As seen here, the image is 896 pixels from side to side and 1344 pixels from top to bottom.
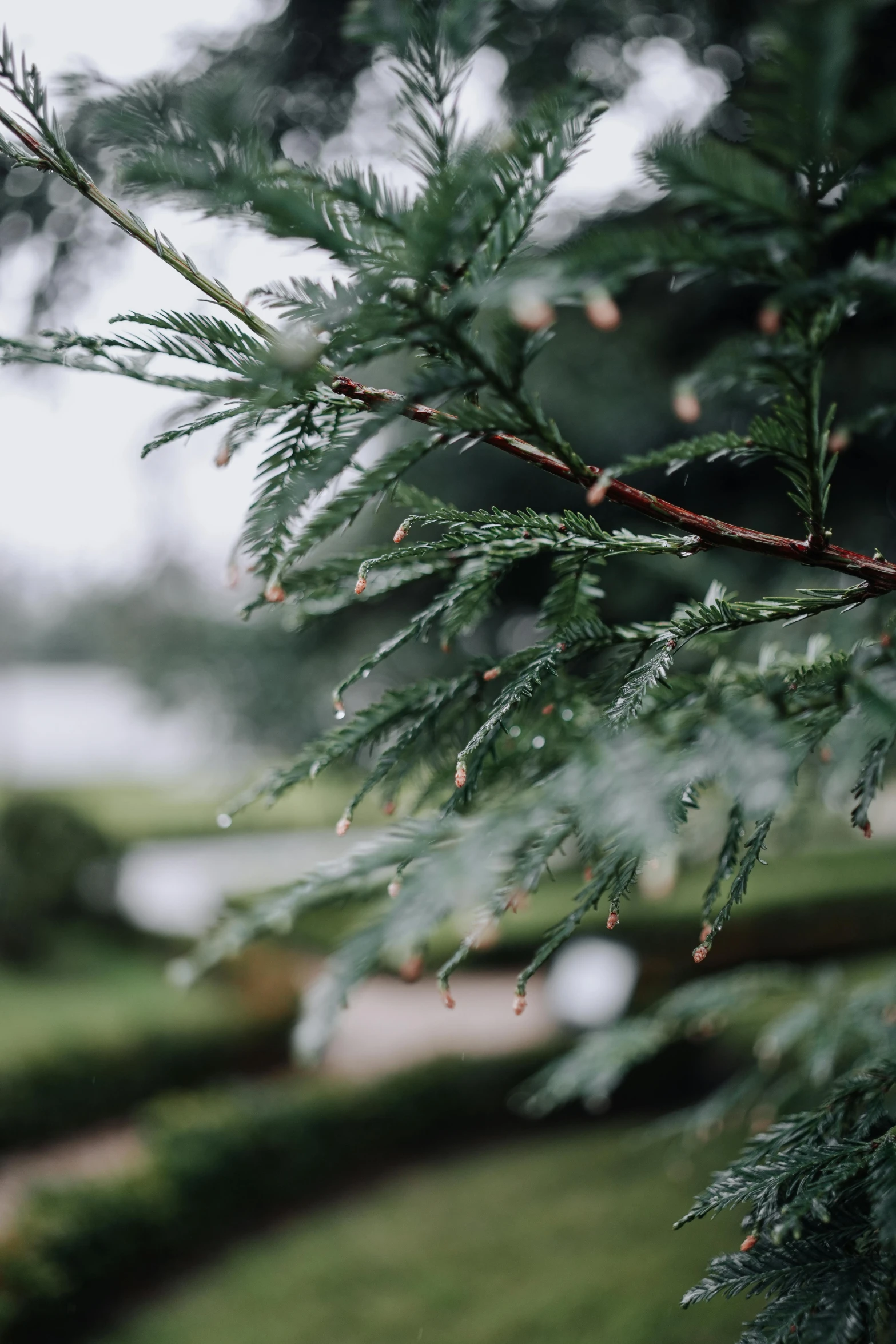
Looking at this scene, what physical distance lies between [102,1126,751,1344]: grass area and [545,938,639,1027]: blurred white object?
1.01 metres

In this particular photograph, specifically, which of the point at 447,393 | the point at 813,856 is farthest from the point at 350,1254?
the point at 813,856

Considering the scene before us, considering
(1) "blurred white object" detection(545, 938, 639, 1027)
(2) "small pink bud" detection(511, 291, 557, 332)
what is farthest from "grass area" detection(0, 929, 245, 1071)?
(2) "small pink bud" detection(511, 291, 557, 332)

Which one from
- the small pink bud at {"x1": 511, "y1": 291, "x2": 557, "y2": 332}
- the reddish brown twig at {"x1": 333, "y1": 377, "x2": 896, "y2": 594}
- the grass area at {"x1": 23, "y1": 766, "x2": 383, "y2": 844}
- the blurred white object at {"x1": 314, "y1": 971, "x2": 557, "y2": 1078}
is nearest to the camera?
the small pink bud at {"x1": 511, "y1": 291, "x2": 557, "y2": 332}

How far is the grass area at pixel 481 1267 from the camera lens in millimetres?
4109

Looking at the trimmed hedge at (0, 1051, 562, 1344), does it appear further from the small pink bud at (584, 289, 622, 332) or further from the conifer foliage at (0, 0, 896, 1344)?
the small pink bud at (584, 289, 622, 332)

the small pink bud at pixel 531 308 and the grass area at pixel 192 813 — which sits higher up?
the grass area at pixel 192 813

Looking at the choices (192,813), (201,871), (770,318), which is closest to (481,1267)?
(770,318)

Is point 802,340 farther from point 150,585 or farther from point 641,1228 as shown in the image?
point 150,585

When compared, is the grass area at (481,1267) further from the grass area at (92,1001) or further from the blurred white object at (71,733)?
the blurred white object at (71,733)

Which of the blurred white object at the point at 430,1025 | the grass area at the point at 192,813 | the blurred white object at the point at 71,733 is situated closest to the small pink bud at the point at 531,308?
the blurred white object at the point at 430,1025

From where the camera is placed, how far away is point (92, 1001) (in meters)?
6.20

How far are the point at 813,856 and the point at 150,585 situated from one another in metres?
8.31

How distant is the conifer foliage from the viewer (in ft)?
2.06

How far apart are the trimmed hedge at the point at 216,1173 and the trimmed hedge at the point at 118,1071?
1.25 feet
